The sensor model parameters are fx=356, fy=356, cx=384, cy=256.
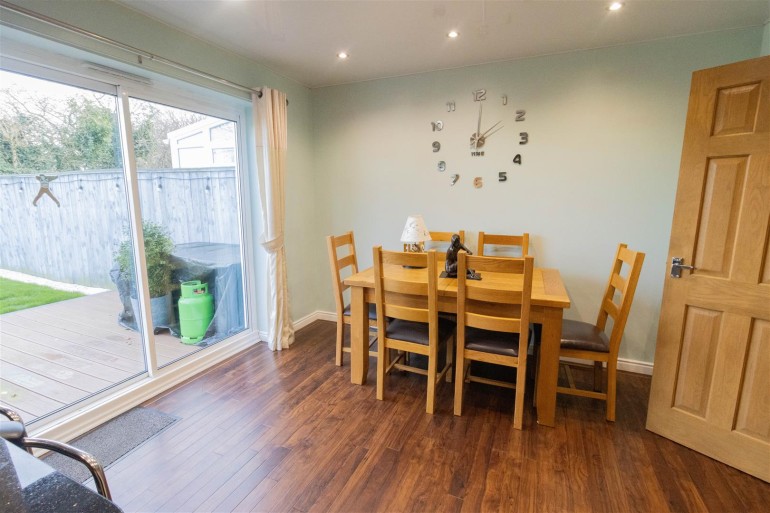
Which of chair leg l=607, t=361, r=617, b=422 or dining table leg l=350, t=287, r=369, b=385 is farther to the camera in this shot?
dining table leg l=350, t=287, r=369, b=385

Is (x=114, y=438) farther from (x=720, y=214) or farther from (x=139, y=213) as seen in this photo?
(x=720, y=214)

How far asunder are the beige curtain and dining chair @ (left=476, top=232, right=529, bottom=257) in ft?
5.89

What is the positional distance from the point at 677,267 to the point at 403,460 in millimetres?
1821

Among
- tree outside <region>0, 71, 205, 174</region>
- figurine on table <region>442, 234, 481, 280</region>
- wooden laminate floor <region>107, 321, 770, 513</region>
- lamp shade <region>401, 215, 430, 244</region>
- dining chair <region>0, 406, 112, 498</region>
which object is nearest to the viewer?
dining chair <region>0, 406, 112, 498</region>

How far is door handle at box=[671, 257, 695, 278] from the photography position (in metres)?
1.92

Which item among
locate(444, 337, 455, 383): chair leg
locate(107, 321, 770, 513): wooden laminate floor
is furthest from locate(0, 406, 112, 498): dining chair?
locate(444, 337, 455, 383): chair leg

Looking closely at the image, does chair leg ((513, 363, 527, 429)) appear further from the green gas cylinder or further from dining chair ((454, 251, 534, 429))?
the green gas cylinder

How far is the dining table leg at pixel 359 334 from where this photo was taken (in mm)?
2576

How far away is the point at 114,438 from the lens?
80.6 inches

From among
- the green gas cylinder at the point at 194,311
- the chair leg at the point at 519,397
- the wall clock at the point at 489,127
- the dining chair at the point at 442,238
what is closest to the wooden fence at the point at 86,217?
the green gas cylinder at the point at 194,311

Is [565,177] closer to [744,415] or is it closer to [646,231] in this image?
[646,231]

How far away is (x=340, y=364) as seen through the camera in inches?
117

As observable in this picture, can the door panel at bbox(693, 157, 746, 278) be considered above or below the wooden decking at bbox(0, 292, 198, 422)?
above

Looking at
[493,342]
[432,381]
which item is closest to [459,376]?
[432,381]
